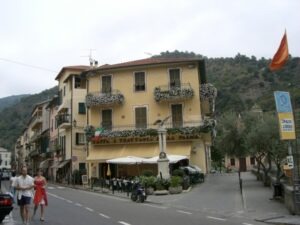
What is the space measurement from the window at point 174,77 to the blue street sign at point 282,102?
82.3ft

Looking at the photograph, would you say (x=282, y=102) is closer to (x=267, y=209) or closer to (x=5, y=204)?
(x=267, y=209)

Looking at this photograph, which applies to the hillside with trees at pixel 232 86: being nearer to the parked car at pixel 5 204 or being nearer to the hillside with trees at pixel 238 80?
the hillside with trees at pixel 238 80

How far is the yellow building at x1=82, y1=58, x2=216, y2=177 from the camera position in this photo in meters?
40.6

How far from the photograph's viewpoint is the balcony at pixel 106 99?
A: 141 ft

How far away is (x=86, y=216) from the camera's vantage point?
1633 cm

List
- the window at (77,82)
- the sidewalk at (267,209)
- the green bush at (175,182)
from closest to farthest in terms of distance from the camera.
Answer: the sidewalk at (267,209)
the green bush at (175,182)
the window at (77,82)

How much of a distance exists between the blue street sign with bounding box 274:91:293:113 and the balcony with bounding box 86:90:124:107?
87.5 ft

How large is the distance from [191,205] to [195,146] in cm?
1903

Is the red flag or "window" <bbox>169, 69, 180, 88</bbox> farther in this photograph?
"window" <bbox>169, 69, 180, 88</bbox>

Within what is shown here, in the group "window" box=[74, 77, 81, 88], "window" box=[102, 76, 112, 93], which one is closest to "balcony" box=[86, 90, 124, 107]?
"window" box=[102, 76, 112, 93]

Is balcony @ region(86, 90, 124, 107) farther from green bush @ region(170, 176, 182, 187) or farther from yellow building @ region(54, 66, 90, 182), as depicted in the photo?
green bush @ region(170, 176, 182, 187)

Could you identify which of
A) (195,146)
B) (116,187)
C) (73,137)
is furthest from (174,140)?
(73,137)

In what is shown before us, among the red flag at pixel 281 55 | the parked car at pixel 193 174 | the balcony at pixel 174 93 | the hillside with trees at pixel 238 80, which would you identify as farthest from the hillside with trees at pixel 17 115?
the red flag at pixel 281 55

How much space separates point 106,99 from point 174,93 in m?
6.37
